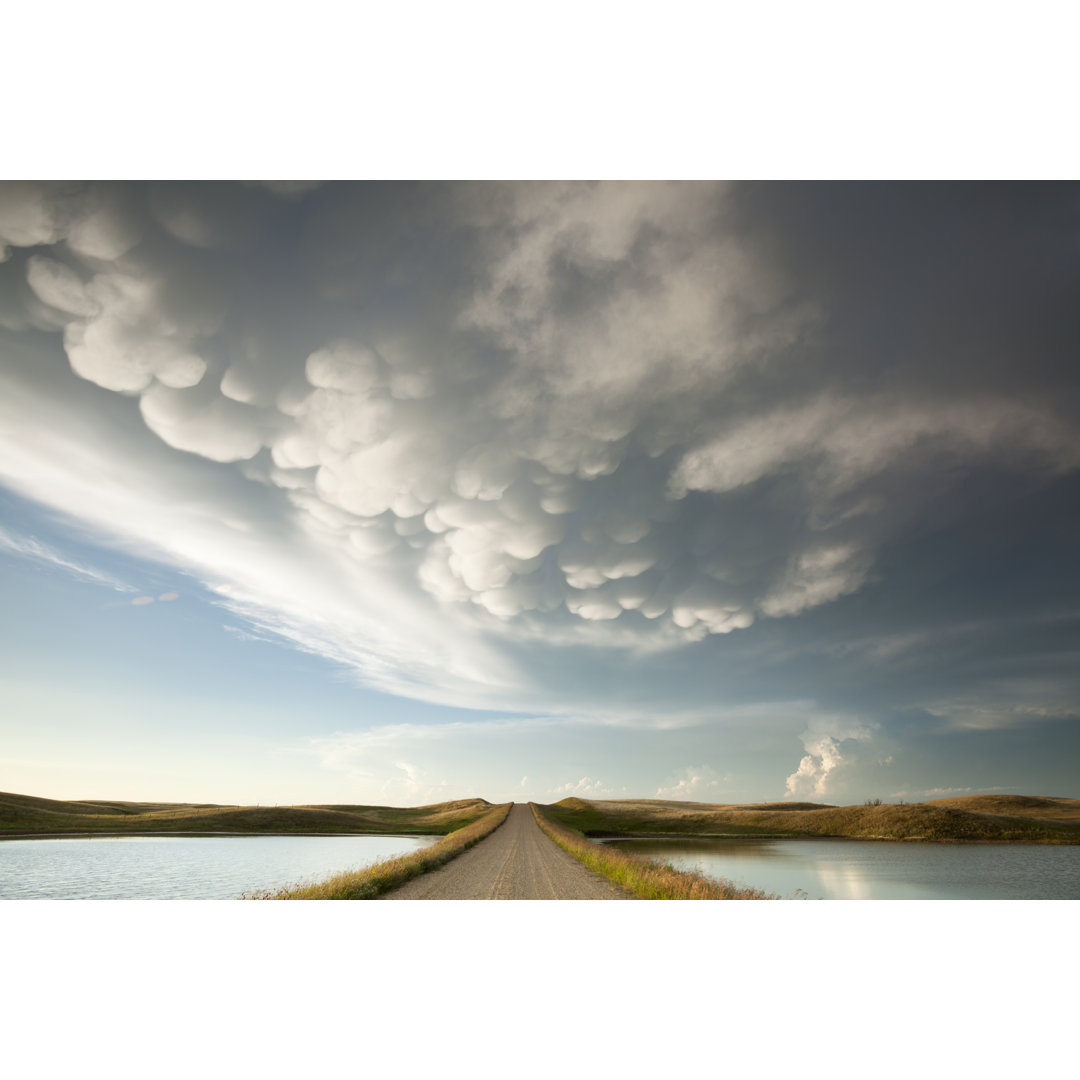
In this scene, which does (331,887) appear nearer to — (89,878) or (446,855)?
(446,855)

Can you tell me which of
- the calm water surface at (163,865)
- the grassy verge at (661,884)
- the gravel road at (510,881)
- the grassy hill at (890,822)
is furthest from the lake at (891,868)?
the calm water surface at (163,865)

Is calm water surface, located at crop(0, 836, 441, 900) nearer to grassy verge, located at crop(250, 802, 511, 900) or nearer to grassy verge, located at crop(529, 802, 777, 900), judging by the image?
grassy verge, located at crop(250, 802, 511, 900)

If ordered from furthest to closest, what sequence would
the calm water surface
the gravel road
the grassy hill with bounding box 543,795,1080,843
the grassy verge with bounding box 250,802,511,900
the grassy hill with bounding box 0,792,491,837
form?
the grassy hill with bounding box 543,795,1080,843 → the grassy hill with bounding box 0,792,491,837 → the calm water surface → the gravel road → the grassy verge with bounding box 250,802,511,900

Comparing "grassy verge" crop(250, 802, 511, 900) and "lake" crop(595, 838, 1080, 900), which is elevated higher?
"lake" crop(595, 838, 1080, 900)

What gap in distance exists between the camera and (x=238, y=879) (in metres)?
24.7

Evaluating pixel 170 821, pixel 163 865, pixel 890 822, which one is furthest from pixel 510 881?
pixel 170 821

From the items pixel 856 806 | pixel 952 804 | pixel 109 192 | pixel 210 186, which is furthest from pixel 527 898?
pixel 952 804

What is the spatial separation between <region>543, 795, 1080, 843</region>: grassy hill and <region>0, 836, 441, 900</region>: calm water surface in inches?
1282

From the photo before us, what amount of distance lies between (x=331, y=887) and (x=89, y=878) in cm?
1467

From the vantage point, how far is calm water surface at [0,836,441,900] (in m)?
21.1

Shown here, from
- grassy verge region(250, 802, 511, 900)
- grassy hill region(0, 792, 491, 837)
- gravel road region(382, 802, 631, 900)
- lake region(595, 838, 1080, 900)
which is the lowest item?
grassy hill region(0, 792, 491, 837)

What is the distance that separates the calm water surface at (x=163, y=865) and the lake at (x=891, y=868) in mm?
19491

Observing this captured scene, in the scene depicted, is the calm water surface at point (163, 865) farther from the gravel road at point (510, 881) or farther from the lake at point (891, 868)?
the lake at point (891, 868)

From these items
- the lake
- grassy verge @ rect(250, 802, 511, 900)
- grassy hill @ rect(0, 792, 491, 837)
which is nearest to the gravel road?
grassy verge @ rect(250, 802, 511, 900)
